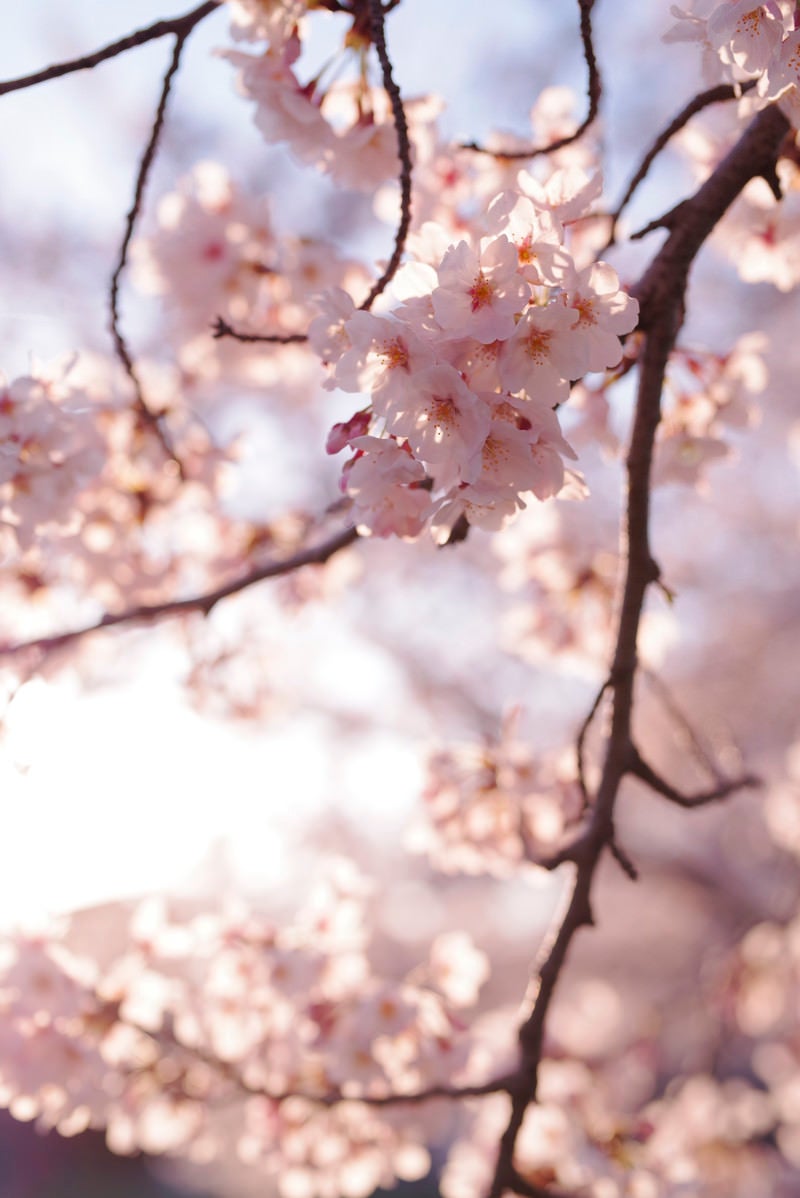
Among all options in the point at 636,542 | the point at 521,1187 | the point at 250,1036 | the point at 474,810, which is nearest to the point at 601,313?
the point at 636,542

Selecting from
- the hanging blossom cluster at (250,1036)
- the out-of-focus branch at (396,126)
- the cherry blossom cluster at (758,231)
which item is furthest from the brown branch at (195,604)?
the cherry blossom cluster at (758,231)

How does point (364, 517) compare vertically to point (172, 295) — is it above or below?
below

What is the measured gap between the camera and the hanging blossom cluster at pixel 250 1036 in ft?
6.17

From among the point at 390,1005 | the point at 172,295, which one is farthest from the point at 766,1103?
the point at 172,295

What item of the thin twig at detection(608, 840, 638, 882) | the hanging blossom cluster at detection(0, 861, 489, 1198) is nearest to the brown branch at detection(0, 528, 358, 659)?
the thin twig at detection(608, 840, 638, 882)

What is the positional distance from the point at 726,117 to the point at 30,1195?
926 cm

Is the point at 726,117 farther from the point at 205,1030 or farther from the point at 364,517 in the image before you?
the point at 205,1030

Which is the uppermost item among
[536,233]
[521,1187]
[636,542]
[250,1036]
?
[536,233]

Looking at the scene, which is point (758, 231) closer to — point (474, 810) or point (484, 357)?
point (484, 357)

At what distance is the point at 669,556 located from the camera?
22.3ft

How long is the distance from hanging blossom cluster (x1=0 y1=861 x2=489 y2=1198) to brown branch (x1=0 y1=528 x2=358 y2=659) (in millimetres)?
794

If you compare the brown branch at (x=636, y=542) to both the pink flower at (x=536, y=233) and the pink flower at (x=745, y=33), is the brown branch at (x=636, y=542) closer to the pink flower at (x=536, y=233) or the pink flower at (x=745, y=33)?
the pink flower at (x=745, y=33)

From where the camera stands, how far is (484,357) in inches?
30.9

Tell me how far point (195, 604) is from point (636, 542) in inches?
30.0
